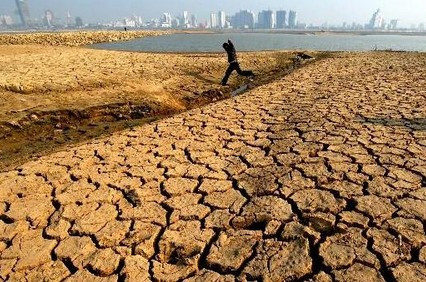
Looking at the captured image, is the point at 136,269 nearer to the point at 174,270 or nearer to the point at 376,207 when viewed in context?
the point at 174,270

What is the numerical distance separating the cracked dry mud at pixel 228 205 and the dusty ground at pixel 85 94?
1384mm

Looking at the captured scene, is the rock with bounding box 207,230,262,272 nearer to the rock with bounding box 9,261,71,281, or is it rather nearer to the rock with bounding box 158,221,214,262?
the rock with bounding box 158,221,214,262

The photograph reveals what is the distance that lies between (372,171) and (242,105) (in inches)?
127

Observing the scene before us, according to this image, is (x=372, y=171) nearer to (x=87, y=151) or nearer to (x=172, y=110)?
(x=87, y=151)

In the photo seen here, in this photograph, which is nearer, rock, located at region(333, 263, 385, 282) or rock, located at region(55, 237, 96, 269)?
rock, located at region(333, 263, 385, 282)

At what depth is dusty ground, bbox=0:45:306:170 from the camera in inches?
217

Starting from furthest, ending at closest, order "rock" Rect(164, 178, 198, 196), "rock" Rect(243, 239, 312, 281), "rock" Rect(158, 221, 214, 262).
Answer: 1. "rock" Rect(164, 178, 198, 196)
2. "rock" Rect(158, 221, 214, 262)
3. "rock" Rect(243, 239, 312, 281)

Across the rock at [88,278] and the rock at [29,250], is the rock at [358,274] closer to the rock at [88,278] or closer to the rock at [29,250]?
the rock at [88,278]

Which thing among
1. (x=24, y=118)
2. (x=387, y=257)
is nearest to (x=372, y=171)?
(x=387, y=257)

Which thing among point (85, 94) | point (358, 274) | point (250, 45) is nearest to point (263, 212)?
point (358, 274)

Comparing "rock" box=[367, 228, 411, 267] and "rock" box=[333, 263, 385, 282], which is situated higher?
"rock" box=[367, 228, 411, 267]

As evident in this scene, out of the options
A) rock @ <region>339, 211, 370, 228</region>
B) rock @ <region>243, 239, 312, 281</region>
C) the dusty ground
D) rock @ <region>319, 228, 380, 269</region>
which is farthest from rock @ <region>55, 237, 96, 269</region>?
the dusty ground

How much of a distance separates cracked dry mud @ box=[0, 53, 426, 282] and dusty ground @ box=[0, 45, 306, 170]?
54.5 inches

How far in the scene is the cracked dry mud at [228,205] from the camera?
7.34 feet
